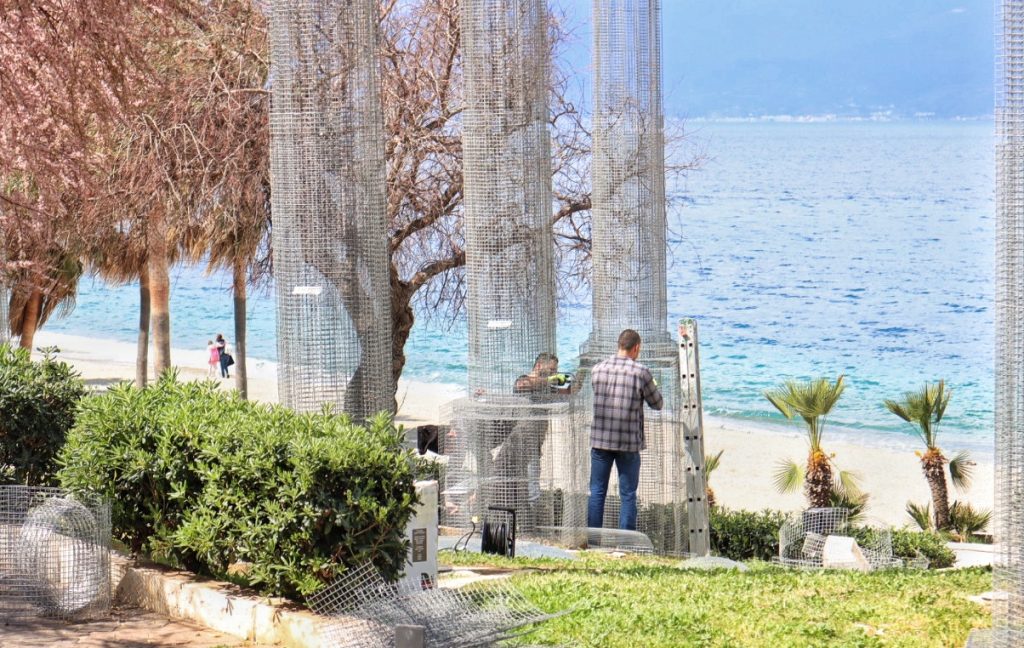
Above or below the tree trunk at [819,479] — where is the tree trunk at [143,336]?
above

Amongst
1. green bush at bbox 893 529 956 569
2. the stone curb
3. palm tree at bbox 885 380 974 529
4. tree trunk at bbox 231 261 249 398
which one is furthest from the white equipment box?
tree trunk at bbox 231 261 249 398

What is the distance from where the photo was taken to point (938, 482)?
1734 cm

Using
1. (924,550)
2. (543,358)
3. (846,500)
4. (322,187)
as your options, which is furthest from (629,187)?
(846,500)

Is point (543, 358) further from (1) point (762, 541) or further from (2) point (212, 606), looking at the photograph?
(2) point (212, 606)

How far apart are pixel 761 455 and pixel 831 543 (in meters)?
26.9

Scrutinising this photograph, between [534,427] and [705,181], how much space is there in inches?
4145

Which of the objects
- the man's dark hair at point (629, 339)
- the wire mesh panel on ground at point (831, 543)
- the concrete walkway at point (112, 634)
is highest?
the man's dark hair at point (629, 339)

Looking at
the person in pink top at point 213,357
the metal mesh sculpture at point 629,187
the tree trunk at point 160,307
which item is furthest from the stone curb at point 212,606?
the person in pink top at point 213,357

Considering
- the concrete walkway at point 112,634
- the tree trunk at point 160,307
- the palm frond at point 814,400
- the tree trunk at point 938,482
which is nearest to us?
the concrete walkway at point 112,634

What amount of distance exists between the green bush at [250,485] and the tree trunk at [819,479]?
34.8 ft

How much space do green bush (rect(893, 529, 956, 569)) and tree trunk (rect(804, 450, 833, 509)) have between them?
8.20ft

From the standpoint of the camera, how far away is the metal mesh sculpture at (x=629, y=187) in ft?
39.6

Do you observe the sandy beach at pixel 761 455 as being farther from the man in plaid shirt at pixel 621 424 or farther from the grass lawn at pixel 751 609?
the grass lawn at pixel 751 609

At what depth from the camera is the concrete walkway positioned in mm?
5820
